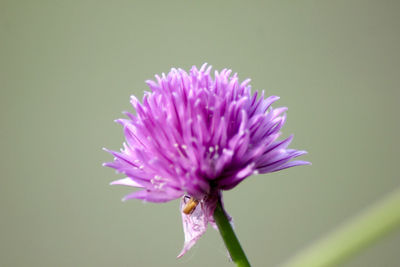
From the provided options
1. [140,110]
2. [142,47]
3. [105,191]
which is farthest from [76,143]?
[140,110]

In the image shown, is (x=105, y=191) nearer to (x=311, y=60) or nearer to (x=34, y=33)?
(x=34, y=33)

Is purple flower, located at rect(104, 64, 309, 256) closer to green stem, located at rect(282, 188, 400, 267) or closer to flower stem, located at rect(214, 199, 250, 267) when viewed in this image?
flower stem, located at rect(214, 199, 250, 267)

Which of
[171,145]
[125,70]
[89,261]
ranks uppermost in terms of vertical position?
[125,70]

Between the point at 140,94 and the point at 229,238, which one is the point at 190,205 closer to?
the point at 229,238

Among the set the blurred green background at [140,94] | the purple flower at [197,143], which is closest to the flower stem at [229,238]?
the purple flower at [197,143]

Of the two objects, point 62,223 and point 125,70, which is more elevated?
point 125,70

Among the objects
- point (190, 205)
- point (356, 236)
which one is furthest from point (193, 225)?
point (356, 236)

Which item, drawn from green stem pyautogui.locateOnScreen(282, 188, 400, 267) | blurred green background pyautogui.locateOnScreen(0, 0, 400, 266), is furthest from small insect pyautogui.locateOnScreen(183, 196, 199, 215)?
blurred green background pyautogui.locateOnScreen(0, 0, 400, 266)
